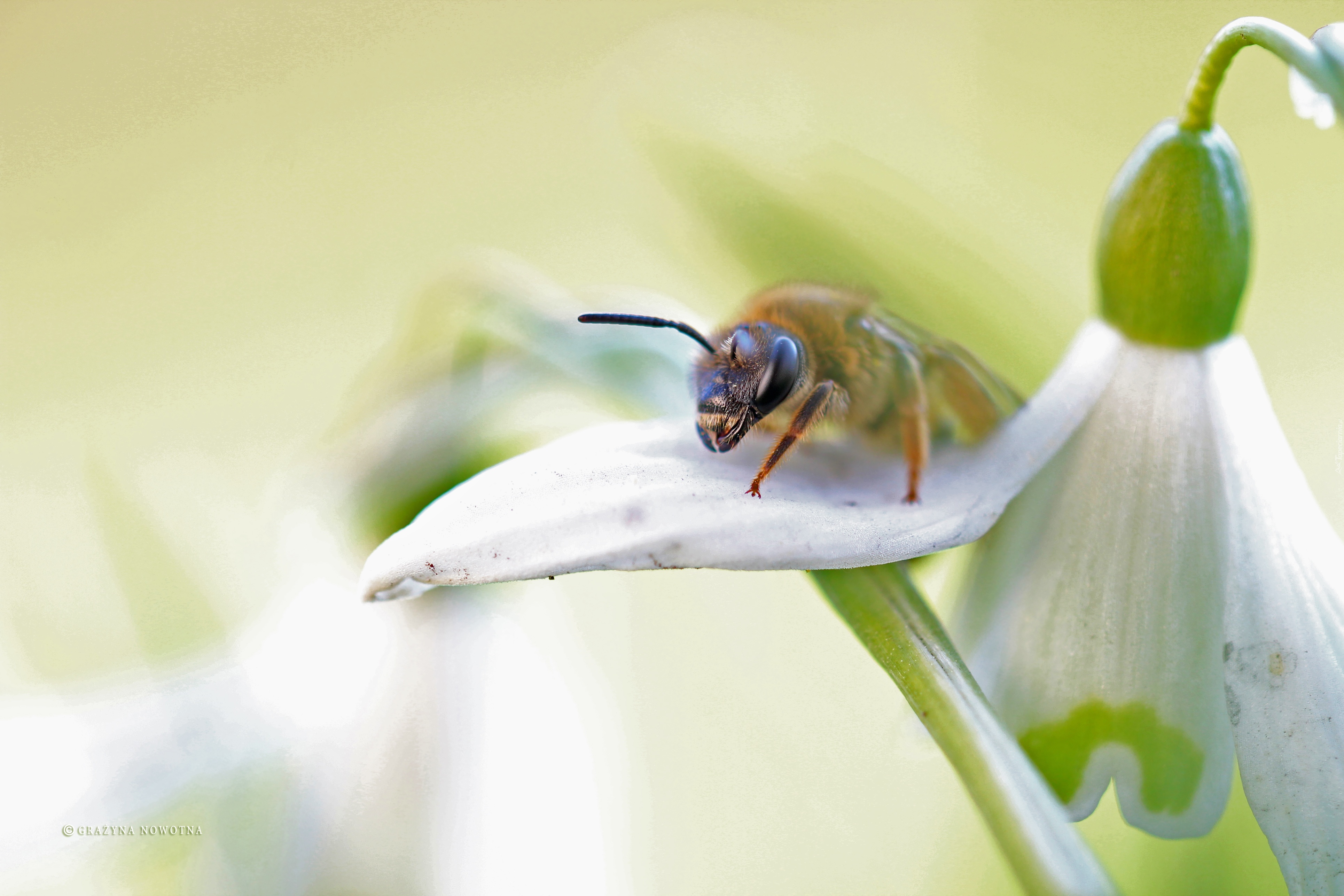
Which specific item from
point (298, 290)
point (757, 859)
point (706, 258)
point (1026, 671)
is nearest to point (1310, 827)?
point (1026, 671)

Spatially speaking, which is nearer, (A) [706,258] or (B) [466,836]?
(B) [466,836]

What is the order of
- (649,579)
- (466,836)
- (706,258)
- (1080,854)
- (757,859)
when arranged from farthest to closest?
(649,579) → (757,859) → (706,258) → (466,836) → (1080,854)

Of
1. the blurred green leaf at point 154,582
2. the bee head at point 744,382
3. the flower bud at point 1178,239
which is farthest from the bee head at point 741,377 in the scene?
the blurred green leaf at point 154,582

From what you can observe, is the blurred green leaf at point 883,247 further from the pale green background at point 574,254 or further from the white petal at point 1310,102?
the white petal at point 1310,102

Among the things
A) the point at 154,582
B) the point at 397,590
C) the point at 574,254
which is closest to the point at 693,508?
the point at 397,590

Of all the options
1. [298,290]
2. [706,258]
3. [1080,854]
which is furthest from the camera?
[298,290]

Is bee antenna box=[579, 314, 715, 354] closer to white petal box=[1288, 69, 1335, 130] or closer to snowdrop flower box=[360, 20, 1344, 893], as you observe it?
snowdrop flower box=[360, 20, 1344, 893]

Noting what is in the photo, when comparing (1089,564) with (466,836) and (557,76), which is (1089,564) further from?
(557,76)
